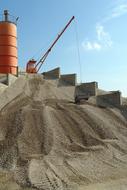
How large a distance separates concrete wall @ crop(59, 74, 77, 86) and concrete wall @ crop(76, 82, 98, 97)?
2.71 feet

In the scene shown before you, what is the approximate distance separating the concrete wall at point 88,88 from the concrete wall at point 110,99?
3.77 ft

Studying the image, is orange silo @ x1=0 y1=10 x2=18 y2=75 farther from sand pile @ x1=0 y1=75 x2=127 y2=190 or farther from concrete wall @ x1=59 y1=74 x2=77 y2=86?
concrete wall @ x1=59 y1=74 x2=77 y2=86

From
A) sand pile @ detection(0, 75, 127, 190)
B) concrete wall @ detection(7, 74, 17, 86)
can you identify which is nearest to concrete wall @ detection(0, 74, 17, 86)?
concrete wall @ detection(7, 74, 17, 86)

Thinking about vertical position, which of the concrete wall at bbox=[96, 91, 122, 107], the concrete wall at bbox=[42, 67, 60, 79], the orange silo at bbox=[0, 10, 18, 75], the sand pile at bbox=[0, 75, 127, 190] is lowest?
the sand pile at bbox=[0, 75, 127, 190]

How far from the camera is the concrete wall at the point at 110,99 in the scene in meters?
29.0

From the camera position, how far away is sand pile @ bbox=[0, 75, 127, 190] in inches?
683

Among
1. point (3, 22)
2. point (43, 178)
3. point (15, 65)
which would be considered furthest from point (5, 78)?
point (43, 178)

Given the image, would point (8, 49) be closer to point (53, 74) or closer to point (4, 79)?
point (53, 74)

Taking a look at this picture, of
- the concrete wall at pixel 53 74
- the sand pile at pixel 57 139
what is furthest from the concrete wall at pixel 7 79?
the concrete wall at pixel 53 74

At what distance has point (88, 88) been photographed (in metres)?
31.3

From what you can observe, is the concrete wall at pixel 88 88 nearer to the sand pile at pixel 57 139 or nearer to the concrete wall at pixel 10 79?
the sand pile at pixel 57 139

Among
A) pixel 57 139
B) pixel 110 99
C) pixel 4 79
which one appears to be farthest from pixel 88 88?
pixel 57 139

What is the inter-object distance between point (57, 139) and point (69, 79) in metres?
12.1

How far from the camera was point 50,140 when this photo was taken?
20.9m
